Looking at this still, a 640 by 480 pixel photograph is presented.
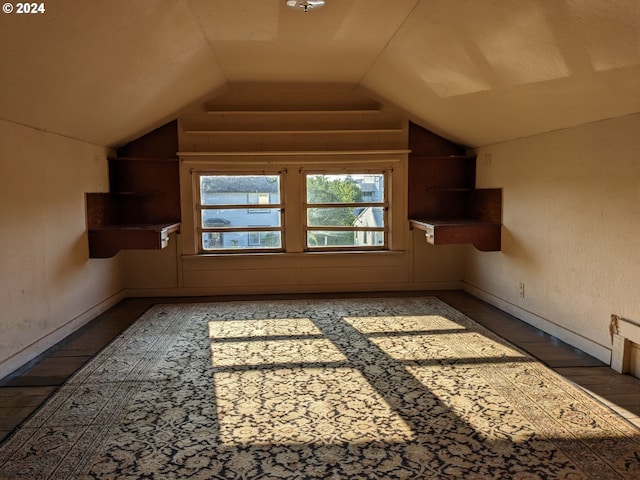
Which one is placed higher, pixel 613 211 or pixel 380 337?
pixel 613 211

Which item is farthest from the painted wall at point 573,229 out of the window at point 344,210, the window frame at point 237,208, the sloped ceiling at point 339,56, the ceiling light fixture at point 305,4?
the window frame at point 237,208

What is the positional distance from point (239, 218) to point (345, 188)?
4.67ft

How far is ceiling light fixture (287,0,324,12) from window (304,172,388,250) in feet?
9.43

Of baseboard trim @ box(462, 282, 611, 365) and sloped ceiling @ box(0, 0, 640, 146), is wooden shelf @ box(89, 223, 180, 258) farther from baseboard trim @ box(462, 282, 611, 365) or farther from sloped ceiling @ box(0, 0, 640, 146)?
baseboard trim @ box(462, 282, 611, 365)

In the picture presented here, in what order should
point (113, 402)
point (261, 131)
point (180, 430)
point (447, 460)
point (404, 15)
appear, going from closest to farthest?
point (447, 460), point (180, 430), point (113, 402), point (404, 15), point (261, 131)

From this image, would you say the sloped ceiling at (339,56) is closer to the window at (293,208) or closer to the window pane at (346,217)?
the window at (293,208)

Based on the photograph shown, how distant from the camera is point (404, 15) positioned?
339 centimetres

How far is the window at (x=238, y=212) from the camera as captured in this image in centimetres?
599

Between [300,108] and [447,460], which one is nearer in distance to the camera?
[447,460]

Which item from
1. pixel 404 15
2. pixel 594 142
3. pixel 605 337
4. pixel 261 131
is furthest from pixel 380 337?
pixel 261 131

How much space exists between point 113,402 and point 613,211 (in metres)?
3.66

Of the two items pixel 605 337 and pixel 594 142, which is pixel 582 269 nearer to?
pixel 605 337

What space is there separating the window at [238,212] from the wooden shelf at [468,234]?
202 centimetres

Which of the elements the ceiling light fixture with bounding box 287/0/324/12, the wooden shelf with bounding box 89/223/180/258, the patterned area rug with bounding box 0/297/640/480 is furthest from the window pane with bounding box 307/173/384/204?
the ceiling light fixture with bounding box 287/0/324/12
